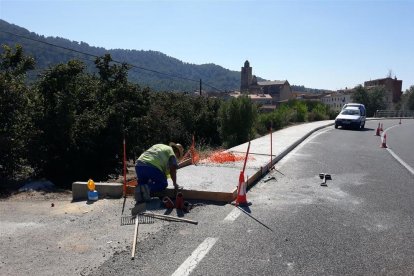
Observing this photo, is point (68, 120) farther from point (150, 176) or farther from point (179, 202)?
point (179, 202)

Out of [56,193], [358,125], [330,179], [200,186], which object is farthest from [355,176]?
[358,125]

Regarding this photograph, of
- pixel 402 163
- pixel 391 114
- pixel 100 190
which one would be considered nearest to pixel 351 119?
pixel 402 163

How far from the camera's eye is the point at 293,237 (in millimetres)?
5551

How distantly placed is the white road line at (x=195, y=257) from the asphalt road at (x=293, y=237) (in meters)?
0.01

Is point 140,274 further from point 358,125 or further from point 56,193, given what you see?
point 358,125

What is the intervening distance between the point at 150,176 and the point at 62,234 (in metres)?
2.12

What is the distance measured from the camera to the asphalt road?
4582mm

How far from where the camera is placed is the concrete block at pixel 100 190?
782 centimetres

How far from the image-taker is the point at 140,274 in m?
4.34

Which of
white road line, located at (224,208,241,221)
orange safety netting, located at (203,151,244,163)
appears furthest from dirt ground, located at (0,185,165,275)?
orange safety netting, located at (203,151,244,163)

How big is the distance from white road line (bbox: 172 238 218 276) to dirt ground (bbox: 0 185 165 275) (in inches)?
31.4

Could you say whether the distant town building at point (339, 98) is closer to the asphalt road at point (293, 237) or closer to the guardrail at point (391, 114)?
the guardrail at point (391, 114)

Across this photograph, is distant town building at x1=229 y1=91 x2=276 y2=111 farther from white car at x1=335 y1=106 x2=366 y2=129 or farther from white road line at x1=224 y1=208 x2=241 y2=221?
white road line at x1=224 y1=208 x2=241 y2=221

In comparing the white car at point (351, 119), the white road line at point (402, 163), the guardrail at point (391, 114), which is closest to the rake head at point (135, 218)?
the white road line at point (402, 163)
